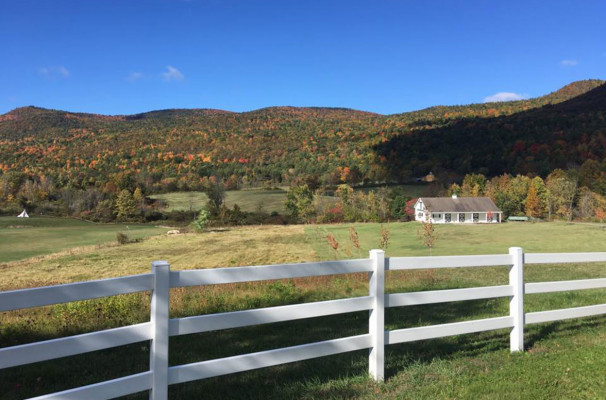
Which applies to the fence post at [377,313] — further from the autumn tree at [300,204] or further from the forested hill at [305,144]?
the forested hill at [305,144]

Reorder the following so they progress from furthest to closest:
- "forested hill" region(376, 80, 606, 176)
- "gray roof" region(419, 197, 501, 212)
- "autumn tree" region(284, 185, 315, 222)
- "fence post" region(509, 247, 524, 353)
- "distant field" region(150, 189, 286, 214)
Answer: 1. "forested hill" region(376, 80, 606, 176)
2. "distant field" region(150, 189, 286, 214)
3. "autumn tree" region(284, 185, 315, 222)
4. "gray roof" region(419, 197, 501, 212)
5. "fence post" region(509, 247, 524, 353)

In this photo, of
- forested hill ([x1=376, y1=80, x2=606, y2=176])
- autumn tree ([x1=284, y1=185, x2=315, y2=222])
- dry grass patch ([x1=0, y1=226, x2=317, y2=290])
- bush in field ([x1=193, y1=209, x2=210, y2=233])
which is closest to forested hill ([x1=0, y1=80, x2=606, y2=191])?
forested hill ([x1=376, y1=80, x2=606, y2=176])

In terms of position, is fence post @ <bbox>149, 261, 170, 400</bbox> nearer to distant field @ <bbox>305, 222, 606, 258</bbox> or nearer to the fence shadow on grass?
the fence shadow on grass

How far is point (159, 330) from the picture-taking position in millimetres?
3387

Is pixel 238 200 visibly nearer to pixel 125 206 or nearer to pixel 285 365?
pixel 125 206

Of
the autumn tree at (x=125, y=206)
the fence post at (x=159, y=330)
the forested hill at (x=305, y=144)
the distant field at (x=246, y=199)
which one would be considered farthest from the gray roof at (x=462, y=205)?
the fence post at (x=159, y=330)

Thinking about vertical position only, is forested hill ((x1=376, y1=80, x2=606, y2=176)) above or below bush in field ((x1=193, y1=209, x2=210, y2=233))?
above

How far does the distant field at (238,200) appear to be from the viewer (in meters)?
95.5

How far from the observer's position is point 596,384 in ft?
14.5

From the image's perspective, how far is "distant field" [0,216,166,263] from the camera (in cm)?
5280

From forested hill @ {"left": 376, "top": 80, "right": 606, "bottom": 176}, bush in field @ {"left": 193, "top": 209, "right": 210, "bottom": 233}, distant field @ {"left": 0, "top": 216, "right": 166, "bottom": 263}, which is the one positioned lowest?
distant field @ {"left": 0, "top": 216, "right": 166, "bottom": 263}

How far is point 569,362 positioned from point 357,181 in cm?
10880

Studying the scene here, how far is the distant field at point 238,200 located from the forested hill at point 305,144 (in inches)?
238

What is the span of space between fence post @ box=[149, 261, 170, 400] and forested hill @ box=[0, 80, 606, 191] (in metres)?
104
